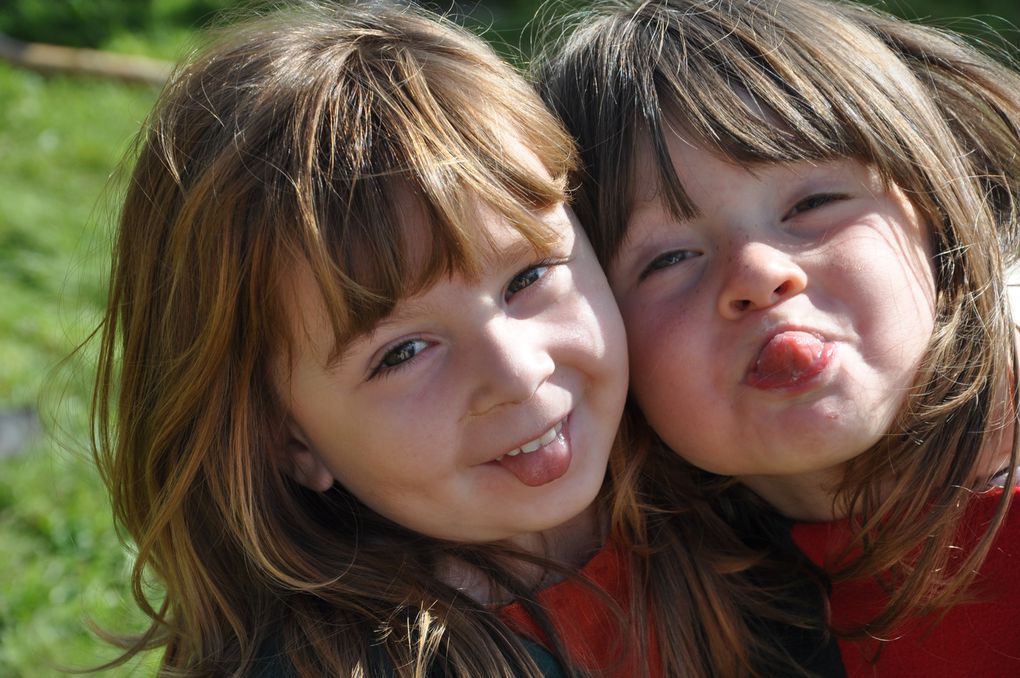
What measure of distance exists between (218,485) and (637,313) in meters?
0.74

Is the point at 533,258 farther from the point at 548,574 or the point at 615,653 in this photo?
the point at 615,653

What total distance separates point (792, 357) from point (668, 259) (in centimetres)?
28

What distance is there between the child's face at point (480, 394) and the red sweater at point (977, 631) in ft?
1.97

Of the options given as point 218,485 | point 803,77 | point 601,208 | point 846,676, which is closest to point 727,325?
point 601,208

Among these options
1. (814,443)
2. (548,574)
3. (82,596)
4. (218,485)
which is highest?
(814,443)

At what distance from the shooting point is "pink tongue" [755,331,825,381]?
177 centimetres

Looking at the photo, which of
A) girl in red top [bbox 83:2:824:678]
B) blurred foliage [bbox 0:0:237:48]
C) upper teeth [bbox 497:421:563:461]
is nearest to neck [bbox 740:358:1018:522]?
girl in red top [bbox 83:2:824:678]

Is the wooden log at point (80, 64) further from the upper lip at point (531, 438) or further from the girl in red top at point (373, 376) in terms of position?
the upper lip at point (531, 438)

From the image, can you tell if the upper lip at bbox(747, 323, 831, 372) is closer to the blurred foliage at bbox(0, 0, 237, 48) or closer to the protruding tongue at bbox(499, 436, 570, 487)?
the protruding tongue at bbox(499, 436, 570, 487)

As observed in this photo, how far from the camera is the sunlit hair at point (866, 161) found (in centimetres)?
188

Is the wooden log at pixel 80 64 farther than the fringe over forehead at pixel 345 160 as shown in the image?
Yes

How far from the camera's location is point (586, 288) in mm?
1859

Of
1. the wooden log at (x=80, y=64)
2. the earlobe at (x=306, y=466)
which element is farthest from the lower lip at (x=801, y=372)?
the wooden log at (x=80, y=64)

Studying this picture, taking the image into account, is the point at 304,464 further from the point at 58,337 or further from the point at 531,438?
the point at 58,337
